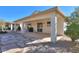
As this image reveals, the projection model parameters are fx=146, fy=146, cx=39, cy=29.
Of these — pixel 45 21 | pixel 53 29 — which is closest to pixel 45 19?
pixel 45 21

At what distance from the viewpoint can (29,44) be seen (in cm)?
460

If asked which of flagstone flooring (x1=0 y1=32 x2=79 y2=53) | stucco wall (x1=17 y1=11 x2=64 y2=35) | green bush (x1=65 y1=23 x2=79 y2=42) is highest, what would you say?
stucco wall (x1=17 y1=11 x2=64 y2=35)

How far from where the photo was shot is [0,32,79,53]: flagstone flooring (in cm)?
455

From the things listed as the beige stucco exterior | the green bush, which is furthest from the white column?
the green bush

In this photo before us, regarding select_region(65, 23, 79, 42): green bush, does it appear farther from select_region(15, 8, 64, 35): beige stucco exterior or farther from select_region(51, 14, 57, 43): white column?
select_region(51, 14, 57, 43): white column

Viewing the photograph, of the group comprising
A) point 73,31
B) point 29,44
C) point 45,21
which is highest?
point 45,21

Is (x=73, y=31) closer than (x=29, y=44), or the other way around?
(x=29, y=44)

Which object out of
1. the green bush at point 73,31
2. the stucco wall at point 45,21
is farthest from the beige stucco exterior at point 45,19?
the green bush at point 73,31

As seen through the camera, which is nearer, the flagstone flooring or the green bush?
the flagstone flooring

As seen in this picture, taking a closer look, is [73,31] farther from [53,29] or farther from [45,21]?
[45,21]

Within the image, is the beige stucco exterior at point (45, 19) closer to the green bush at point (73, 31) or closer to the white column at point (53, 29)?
the white column at point (53, 29)

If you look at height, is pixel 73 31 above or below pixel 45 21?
below

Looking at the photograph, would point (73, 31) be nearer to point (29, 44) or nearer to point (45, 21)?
point (45, 21)

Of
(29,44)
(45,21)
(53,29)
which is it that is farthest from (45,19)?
(29,44)
